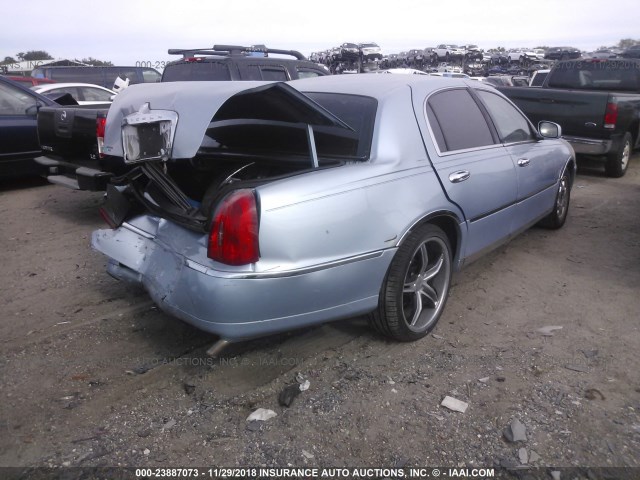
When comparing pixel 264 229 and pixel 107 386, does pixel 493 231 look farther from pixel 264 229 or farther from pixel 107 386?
pixel 107 386

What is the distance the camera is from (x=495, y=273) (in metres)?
4.66

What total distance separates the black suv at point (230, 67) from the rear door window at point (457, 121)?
422 cm

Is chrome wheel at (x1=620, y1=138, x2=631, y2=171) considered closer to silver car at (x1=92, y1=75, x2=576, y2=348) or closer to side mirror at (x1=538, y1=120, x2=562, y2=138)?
side mirror at (x1=538, y1=120, x2=562, y2=138)

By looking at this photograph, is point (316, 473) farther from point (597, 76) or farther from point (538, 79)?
point (538, 79)

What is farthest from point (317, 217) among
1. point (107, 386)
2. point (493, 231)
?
point (493, 231)

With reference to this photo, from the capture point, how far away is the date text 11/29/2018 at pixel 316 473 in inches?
92.8

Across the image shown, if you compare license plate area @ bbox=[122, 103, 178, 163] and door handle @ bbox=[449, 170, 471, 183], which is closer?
license plate area @ bbox=[122, 103, 178, 163]

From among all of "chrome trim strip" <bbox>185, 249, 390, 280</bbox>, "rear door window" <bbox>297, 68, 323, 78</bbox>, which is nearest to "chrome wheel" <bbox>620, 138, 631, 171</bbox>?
"rear door window" <bbox>297, 68, 323, 78</bbox>

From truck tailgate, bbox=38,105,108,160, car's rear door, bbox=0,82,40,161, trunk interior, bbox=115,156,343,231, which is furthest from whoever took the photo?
car's rear door, bbox=0,82,40,161

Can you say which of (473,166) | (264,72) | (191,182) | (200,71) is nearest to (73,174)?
(200,71)

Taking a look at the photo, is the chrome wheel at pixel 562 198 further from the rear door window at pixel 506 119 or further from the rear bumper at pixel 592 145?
the rear bumper at pixel 592 145

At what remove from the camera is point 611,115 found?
7961 mm

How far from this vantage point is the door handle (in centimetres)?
354

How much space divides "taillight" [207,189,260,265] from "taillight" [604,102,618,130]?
7135 millimetres
